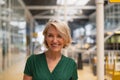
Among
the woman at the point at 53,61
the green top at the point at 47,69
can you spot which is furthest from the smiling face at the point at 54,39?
the green top at the point at 47,69

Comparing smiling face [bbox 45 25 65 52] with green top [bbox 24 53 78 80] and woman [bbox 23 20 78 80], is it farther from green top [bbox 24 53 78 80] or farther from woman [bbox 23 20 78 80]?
green top [bbox 24 53 78 80]

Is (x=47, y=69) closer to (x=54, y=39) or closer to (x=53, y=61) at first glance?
(x=53, y=61)

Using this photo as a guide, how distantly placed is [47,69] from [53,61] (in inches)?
4.2

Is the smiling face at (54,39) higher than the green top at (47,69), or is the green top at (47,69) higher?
the smiling face at (54,39)

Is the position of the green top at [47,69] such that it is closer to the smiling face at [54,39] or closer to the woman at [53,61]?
the woman at [53,61]

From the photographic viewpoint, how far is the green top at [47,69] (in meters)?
2.06

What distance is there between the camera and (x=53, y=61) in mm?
2162

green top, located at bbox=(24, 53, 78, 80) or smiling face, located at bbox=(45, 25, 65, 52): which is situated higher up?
smiling face, located at bbox=(45, 25, 65, 52)

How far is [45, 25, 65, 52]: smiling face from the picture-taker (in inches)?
81.8

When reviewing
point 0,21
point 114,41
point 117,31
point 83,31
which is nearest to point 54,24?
A: point 0,21

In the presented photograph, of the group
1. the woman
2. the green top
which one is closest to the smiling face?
the woman

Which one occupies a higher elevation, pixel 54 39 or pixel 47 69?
pixel 54 39

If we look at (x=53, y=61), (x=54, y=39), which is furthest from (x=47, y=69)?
(x=54, y=39)

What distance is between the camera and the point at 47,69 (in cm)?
209
